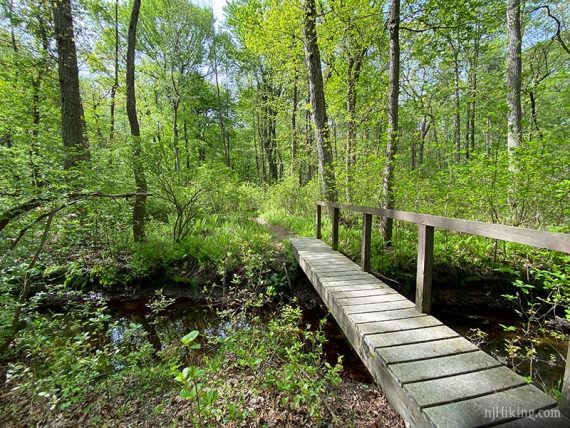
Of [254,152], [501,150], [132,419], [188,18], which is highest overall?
[188,18]

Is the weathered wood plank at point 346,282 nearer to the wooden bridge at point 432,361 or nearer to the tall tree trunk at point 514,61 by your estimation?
the wooden bridge at point 432,361

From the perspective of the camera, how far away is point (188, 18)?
48.3ft

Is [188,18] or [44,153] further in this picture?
[188,18]

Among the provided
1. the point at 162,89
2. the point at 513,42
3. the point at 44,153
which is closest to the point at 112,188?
the point at 44,153

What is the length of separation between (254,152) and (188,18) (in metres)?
9.71

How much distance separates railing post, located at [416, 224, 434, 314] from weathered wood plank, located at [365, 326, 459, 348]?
0.36 meters

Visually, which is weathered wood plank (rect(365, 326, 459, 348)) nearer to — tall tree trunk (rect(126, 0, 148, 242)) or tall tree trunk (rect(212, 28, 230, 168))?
tall tree trunk (rect(126, 0, 148, 242))

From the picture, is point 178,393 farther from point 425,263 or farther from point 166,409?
point 425,263

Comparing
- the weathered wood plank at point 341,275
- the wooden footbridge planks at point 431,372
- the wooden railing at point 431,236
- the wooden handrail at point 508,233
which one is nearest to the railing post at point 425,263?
the wooden railing at point 431,236

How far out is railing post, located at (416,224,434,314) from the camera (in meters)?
2.52

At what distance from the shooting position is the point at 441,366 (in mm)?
1859

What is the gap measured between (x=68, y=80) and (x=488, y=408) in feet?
28.8

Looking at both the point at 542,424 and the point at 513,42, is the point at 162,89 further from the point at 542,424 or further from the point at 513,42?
the point at 542,424

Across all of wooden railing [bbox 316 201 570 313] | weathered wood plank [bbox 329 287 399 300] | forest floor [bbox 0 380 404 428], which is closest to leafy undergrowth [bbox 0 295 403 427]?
forest floor [bbox 0 380 404 428]
